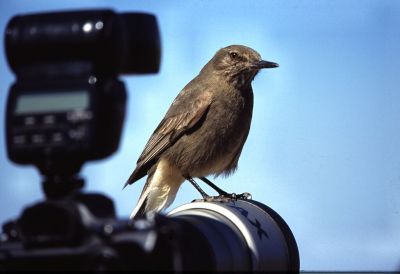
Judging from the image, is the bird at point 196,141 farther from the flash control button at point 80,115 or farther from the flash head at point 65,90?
the flash control button at point 80,115

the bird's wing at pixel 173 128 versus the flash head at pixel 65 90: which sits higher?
the flash head at pixel 65 90

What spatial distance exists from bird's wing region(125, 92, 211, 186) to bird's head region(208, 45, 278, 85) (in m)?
0.37

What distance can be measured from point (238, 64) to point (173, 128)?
0.87m

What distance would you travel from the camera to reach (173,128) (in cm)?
692

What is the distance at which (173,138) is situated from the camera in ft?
22.6

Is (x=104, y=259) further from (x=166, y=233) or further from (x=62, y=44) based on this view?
(x=62, y=44)

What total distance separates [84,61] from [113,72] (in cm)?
10

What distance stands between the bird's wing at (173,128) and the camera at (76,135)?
3824 mm

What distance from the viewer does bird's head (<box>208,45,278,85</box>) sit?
23.6 feet

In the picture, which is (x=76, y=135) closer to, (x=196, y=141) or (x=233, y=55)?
(x=196, y=141)

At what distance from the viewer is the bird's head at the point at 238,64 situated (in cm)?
718

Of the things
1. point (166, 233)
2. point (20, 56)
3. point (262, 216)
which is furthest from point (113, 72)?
point (262, 216)

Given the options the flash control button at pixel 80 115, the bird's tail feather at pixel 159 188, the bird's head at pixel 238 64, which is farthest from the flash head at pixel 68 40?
the bird's head at pixel 238 64

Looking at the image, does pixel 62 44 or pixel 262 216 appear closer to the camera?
pixel 62 44
